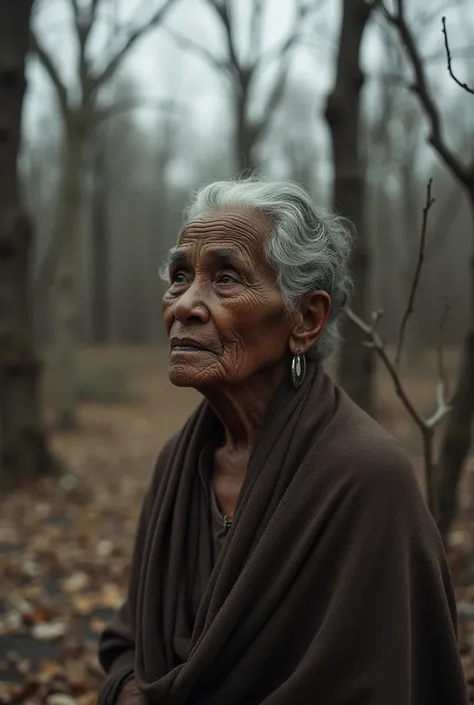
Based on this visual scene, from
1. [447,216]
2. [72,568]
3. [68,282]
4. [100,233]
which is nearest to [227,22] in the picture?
[68,282]

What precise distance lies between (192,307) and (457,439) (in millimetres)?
2318

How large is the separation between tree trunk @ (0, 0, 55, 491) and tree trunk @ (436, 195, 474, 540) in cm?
467

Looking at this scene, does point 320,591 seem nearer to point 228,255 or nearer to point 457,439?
point 228,255

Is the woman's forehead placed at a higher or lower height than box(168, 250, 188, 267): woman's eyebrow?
higher

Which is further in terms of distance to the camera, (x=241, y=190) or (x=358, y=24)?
(x=358, y=24)

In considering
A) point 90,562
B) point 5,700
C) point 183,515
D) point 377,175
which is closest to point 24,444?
point 90,562

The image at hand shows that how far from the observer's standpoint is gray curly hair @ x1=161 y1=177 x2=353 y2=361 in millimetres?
2135

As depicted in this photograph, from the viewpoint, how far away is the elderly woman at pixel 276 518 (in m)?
1.90

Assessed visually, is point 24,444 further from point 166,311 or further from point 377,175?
point 377,175

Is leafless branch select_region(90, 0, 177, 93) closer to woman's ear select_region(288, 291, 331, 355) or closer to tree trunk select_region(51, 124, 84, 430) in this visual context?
tree trunk select_region(51, 124, 84, 430)

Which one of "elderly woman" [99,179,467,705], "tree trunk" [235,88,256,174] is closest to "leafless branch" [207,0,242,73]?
"tree trunk" [235,88,256,174]

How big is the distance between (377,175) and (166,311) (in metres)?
19.1

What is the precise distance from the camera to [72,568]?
5.15 metres

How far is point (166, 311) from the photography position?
2230mm
